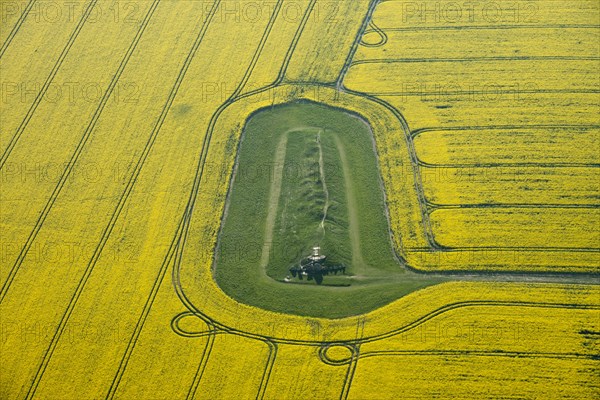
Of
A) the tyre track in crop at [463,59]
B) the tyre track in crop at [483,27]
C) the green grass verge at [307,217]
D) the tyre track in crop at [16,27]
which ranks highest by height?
the tyre track in crop at [483,27]

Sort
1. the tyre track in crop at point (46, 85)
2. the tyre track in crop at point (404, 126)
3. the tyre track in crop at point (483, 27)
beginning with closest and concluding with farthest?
1. the tyre track in crop at point (404, 126)
2. the tyre track in crop at point (46, 85)
3. the tyre track in crop at point (483, 27)

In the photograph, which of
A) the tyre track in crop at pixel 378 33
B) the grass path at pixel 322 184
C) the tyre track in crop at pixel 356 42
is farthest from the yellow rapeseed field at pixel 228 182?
the grass path at pixel 322 184

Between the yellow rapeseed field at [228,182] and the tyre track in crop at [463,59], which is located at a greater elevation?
the tyre track in crop at [463,59]

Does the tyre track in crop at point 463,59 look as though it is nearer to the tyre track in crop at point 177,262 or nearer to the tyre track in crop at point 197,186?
the tyre track in crop at point 197,186

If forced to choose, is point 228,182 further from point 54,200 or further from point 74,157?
point 54,200

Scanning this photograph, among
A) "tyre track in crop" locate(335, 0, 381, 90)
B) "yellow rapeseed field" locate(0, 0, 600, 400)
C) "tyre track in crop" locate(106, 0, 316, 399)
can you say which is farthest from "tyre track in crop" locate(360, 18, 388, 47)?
"tyre track in crop" locate(106, 0, 316, 399)

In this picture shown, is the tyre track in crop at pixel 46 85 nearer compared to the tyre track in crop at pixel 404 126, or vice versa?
the tyre track in crop at pixel 404 126

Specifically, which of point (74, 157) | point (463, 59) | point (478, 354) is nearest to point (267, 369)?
point (478, 354)
